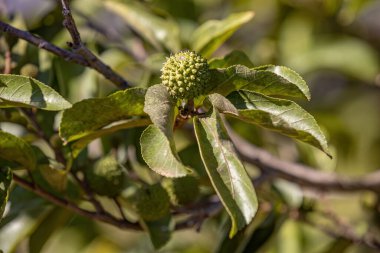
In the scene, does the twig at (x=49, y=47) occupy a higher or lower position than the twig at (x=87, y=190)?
higher

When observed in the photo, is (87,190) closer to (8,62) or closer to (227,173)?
(8,62)

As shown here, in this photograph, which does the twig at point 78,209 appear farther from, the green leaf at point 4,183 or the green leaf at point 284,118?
the green leaf at point 284,118

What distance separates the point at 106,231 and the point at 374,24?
1.70 meters

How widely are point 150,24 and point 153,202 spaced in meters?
0.69

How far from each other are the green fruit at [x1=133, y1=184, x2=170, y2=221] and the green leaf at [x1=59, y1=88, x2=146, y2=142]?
267 mm

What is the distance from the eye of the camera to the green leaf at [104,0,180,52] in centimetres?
208

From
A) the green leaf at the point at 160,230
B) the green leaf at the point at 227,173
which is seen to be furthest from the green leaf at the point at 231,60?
the green leaf at the point at 160,230

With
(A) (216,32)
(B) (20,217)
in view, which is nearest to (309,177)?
(A) (216,32)

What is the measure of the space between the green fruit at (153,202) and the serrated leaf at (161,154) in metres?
0.38

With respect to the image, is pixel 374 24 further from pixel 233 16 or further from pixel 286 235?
pixel 233 16

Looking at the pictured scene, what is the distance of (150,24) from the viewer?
2.12 meters

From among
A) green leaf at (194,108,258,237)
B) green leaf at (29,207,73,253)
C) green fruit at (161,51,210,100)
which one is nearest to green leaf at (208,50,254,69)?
green fruit at (161,51,210,100)

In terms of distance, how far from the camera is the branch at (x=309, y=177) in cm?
219

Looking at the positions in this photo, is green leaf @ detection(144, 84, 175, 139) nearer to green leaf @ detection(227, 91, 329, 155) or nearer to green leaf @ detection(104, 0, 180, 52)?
green leaf @ detection(227, 91, 329, 155)
